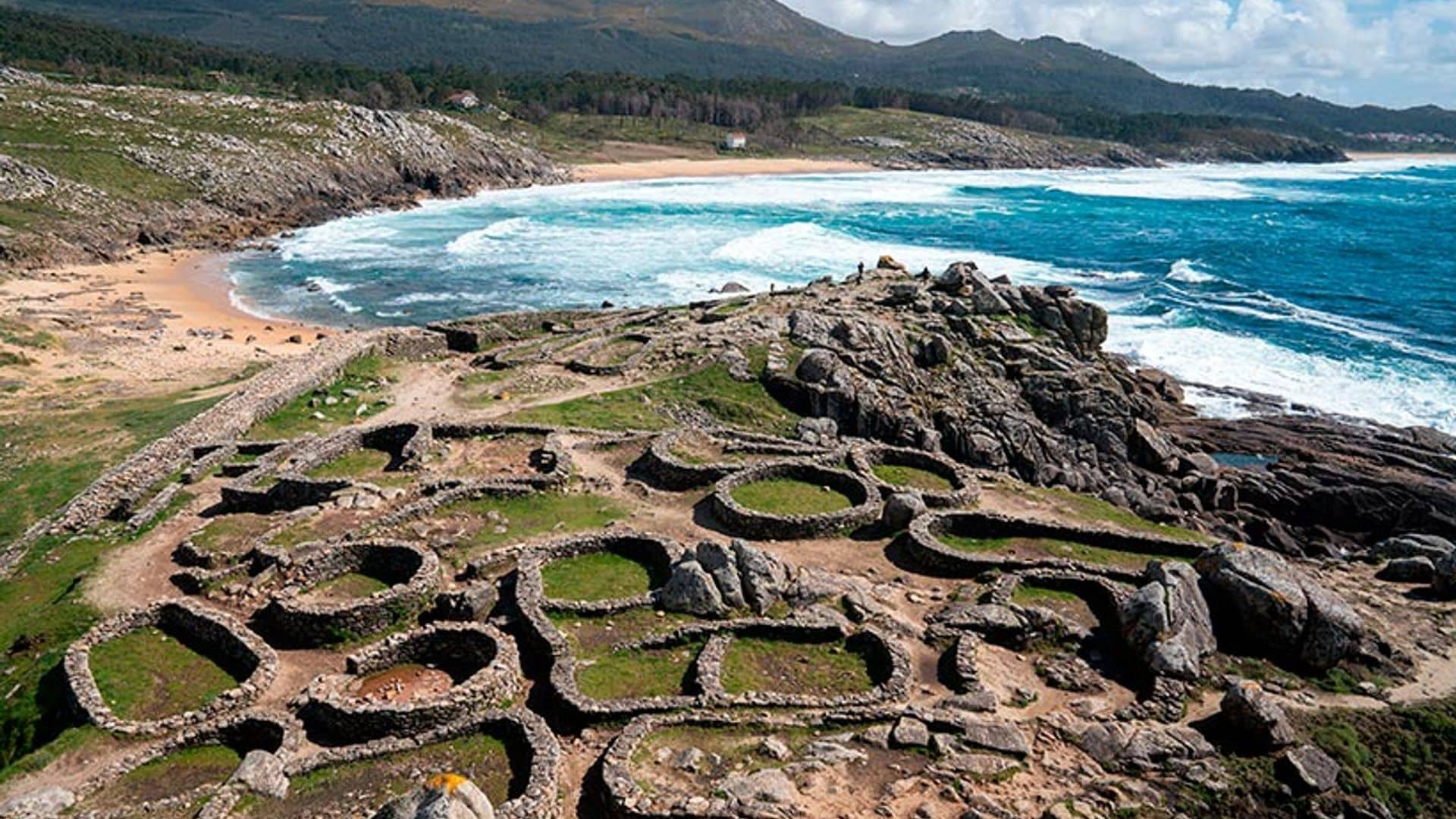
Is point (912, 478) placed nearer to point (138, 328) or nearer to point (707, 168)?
point (138, 328)

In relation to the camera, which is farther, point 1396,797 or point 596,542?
point 596,542

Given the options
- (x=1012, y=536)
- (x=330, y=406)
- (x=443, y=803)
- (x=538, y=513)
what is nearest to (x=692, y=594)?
(x=538, y=513)

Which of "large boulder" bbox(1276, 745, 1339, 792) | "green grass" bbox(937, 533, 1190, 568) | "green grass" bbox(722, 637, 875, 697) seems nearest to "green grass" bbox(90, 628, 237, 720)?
"green grass" bbox(722, 637, 875, 697)

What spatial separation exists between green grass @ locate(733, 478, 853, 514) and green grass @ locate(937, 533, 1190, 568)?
3.63m

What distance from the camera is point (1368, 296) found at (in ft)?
253

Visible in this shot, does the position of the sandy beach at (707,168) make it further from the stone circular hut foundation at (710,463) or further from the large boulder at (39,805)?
the large boulder at (39,805)

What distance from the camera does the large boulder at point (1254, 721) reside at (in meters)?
18.7

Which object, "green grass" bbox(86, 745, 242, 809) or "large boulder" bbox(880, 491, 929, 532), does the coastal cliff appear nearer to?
"green grass" bbox(86, 745, 242, 809)

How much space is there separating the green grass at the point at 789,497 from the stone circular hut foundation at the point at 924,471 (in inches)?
59.0

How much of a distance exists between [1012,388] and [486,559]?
1094 inches

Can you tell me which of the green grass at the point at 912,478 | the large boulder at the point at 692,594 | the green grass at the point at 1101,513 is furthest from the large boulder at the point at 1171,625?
the large boulder at the point at 692,594

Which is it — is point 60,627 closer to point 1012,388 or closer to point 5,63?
point 1012,388

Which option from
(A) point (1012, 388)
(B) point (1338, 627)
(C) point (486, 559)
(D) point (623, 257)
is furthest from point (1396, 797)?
(D) point (623, 257)

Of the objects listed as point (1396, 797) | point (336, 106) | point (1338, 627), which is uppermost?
point (336, 106)
